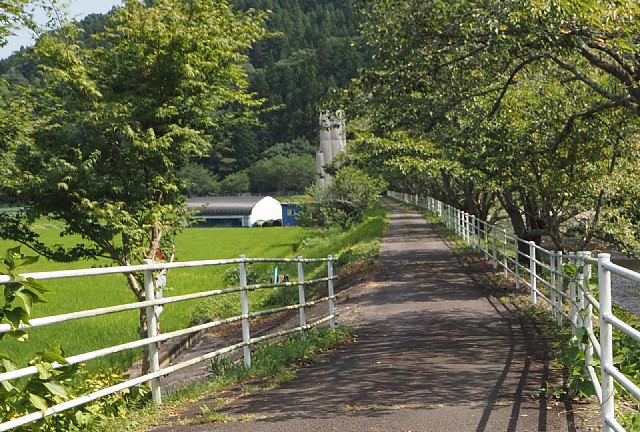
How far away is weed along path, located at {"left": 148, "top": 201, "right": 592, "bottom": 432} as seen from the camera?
6055 millimetres

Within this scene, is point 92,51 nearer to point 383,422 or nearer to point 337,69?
point 383,422

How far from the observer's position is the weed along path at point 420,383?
6.05 m

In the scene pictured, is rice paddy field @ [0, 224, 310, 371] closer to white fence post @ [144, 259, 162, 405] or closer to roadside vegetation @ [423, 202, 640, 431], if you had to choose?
white fence post @ [144, 259, 162, 405]

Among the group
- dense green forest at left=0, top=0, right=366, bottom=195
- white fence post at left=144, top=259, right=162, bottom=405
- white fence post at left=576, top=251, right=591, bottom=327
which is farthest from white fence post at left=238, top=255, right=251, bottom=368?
dense green forest at left=0, top=0, right=366, bottom=195

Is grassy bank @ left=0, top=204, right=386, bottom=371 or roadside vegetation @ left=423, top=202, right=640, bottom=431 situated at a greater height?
roadside vegetation @ left=423, top=202, right=640, bottom=431

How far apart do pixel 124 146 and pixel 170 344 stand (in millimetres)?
6849

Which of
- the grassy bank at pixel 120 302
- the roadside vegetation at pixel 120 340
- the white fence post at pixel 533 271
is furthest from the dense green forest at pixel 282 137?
the white fence post at pixel 533 271

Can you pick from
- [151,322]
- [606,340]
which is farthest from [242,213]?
[606,340]

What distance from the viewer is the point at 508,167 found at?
642 inches

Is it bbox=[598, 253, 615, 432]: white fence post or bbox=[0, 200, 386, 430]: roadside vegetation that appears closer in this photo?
bbox=[598, 253, 615, 432]: white fence post

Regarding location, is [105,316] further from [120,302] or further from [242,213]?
[242,213]

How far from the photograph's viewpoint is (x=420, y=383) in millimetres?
7766

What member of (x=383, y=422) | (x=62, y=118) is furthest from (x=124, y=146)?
(x=383, y=422)

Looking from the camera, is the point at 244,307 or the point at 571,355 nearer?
the point at 571,355
